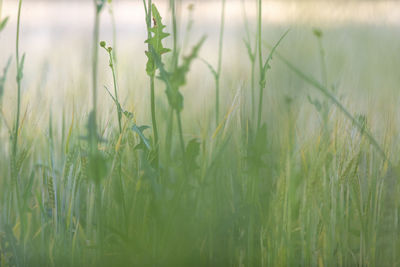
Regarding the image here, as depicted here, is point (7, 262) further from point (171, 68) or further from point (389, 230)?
point (389, 230)

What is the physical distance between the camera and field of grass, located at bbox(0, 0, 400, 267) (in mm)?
664

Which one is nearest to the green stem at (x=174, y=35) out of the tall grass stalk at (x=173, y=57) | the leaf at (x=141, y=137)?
the tall grass stalk at (x=173, y=57)

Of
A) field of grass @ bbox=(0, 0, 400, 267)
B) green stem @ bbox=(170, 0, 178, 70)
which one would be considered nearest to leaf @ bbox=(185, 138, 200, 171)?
field of grass @ bbox=(0, 0, 400, 267)

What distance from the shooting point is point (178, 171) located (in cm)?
73

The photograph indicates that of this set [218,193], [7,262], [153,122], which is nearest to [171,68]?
[153,122]

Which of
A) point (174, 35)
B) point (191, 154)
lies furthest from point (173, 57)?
point (191, 154)

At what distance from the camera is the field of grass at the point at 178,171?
66 cm

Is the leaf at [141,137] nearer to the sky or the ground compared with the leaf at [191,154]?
nearer to the sky

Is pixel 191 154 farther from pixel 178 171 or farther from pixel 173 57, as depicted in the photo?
pixel 173 57

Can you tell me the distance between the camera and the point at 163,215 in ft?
2.14

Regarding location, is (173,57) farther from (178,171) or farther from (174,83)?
(178,171)

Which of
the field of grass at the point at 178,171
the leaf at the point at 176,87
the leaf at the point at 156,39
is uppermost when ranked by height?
the leaf at the point at 156,39

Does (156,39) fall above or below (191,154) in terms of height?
above

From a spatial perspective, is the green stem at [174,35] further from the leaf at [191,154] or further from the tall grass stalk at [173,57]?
the leaf at [191,154]
